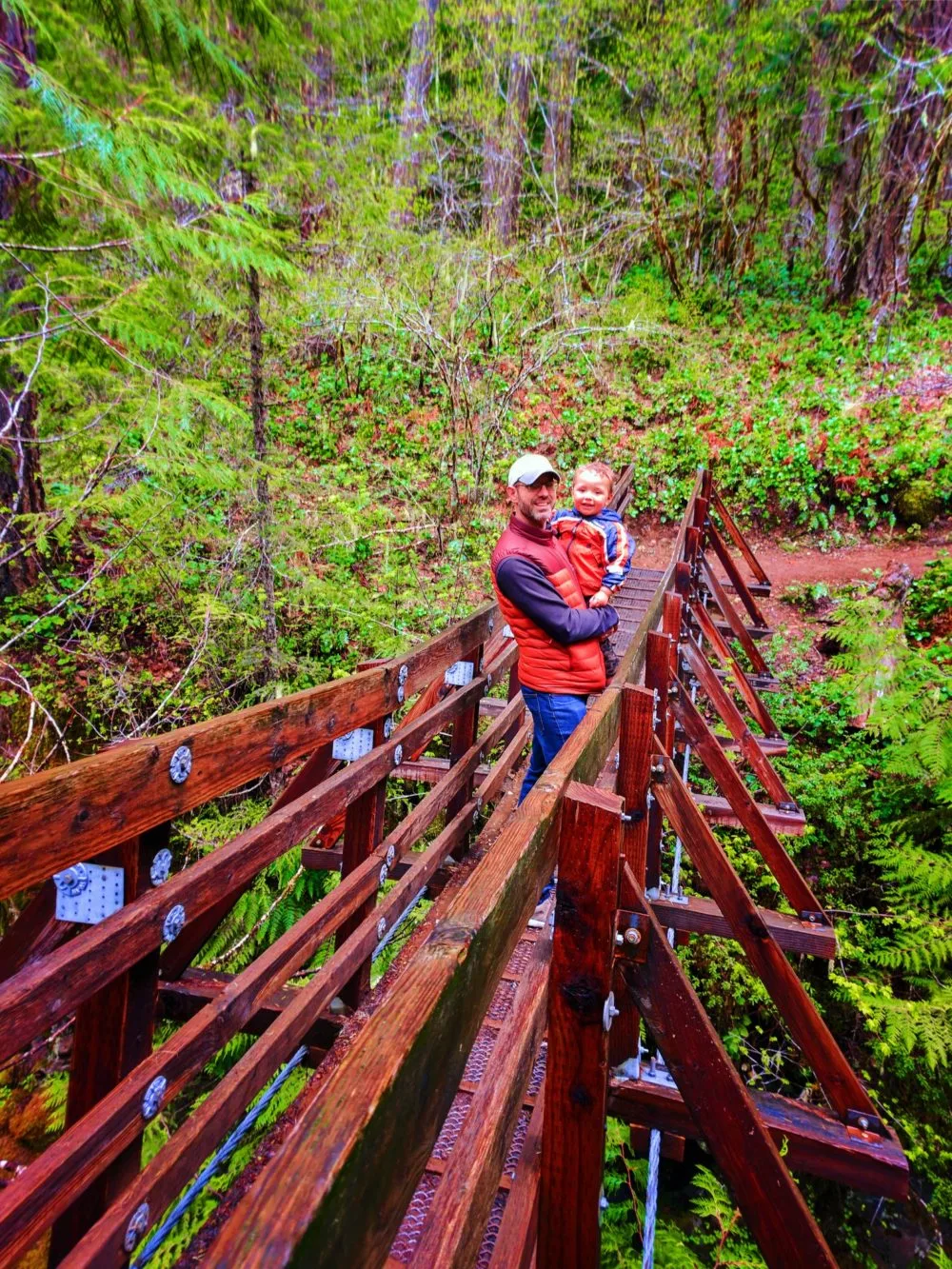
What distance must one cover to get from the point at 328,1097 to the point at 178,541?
25.6 feet

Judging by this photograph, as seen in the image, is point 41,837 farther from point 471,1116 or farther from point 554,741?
point 554,741

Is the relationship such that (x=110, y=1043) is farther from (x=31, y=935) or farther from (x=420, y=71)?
(x=420, y=71)

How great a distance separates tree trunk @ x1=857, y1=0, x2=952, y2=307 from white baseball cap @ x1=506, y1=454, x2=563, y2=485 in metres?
14.5

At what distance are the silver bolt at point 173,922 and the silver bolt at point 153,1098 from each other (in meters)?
0.40

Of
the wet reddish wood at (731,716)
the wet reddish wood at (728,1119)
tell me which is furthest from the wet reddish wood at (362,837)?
the wet reddish wood at (731,716)

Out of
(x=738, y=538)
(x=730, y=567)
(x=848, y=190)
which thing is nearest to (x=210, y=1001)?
(x=730, y=567)

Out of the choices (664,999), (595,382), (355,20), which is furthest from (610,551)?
(595,382)

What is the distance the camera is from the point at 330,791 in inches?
109

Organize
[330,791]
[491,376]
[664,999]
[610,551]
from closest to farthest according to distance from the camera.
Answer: [664,999] < [330,791] < [610,551] < [491,376]

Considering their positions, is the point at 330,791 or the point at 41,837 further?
the point at 330,791

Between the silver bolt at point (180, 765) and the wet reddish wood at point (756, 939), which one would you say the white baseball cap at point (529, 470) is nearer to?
the wet reddish wood at point (756, 939)

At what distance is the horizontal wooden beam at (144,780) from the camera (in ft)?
5.11

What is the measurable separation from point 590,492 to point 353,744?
7.16 feet

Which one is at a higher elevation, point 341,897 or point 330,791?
point 330,791
